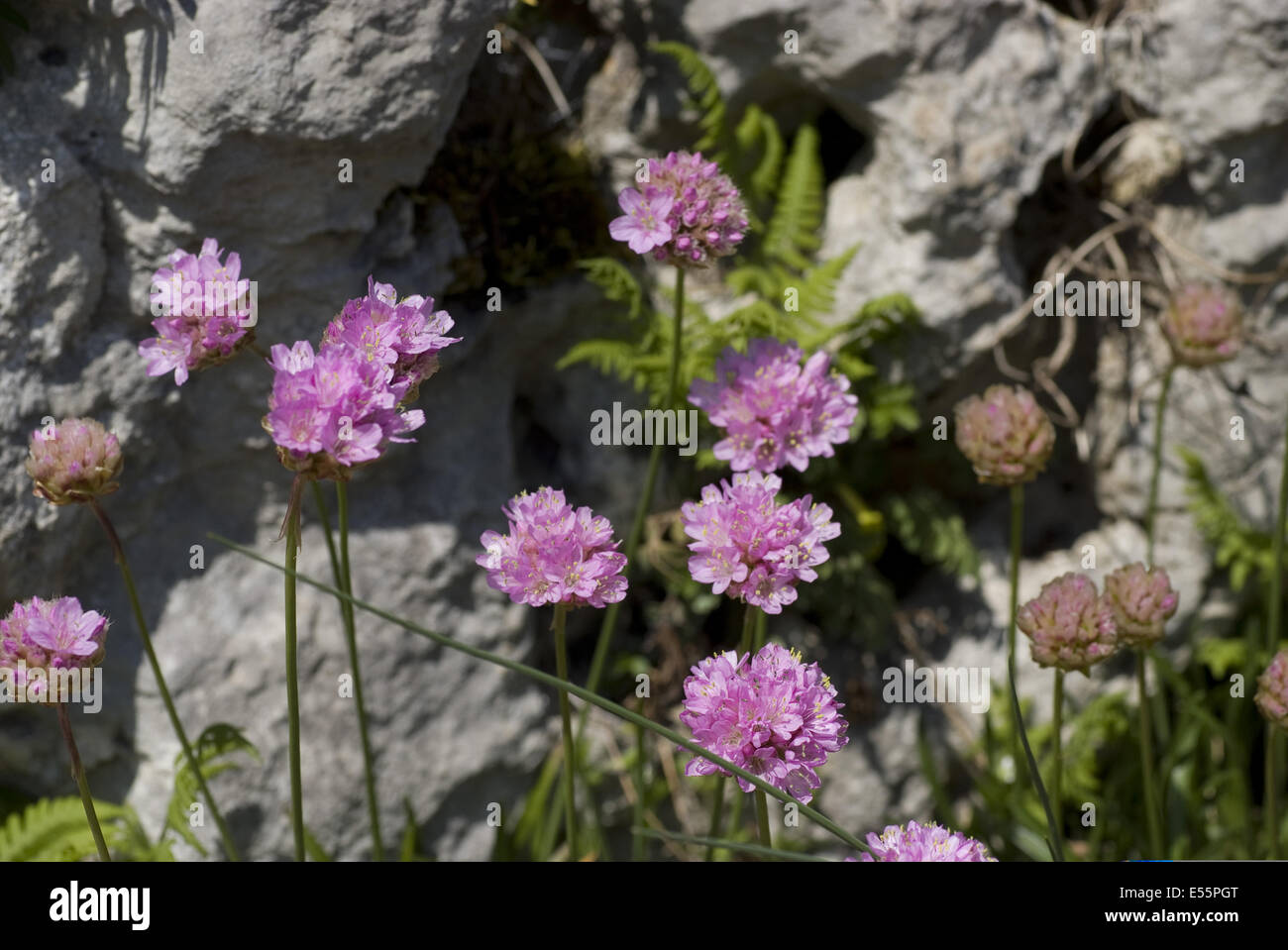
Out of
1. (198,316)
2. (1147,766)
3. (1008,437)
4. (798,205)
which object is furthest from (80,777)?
(798,205)

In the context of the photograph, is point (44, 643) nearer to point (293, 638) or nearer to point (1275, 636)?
point (293, 638)

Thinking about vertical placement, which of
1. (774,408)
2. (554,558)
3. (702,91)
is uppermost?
(702,91)

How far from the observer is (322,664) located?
322 centimetres

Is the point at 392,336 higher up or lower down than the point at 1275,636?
higher up

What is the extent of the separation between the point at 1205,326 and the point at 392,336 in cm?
211

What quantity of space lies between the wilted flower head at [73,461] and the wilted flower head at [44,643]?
192mm

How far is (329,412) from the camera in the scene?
5.67ft

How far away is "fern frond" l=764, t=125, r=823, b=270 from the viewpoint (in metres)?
3.49

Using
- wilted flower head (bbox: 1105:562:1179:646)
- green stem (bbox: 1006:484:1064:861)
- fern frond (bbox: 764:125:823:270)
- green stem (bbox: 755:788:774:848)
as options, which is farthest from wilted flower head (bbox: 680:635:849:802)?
fern frond (bbox: 764:125:823:270)

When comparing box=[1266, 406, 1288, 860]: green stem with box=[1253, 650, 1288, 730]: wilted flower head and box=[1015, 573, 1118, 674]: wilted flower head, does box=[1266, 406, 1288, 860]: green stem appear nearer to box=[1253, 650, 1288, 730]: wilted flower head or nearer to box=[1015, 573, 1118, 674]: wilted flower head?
box=[1253, 650, 1288, 730]: wilted flower head

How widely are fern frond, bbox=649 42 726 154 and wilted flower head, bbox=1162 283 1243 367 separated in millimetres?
1309

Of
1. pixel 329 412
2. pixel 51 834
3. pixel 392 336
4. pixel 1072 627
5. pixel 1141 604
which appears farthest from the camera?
pixel 51 834

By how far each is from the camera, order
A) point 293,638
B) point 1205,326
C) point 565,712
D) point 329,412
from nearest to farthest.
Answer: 1. point 329,412
2. point 293,638
3. point 565,712
4. point 1205,326
